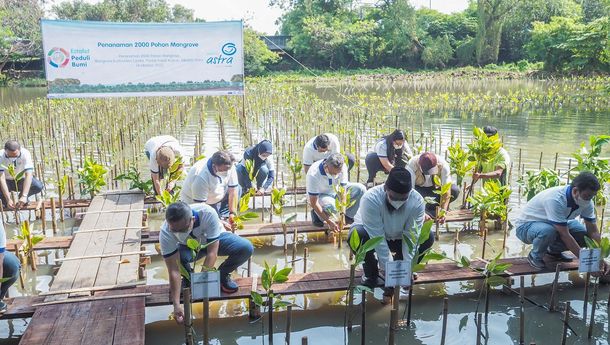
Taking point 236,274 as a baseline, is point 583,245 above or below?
above

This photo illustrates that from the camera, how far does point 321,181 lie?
5.91 m

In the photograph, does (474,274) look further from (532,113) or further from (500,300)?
(532,113)

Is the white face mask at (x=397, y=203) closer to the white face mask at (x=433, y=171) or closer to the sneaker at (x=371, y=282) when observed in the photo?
the sneaker at (x=371, y=282)

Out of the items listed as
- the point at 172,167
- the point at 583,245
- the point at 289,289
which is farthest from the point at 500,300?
the point at 172,167

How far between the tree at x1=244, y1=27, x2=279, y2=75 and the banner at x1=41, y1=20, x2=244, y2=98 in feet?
96.6

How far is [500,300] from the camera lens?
15.5ft

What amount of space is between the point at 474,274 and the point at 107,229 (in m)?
3.69

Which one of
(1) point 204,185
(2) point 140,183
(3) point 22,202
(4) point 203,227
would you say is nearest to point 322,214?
(1) point 204,185

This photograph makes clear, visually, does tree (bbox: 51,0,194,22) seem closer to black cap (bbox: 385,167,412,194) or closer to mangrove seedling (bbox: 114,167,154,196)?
mangrove seedling (bbox: 114,167,154,196)

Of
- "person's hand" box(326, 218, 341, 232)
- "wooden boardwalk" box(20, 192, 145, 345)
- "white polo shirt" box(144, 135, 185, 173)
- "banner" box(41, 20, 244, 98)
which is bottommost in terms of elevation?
"wooden boardwalk" box(20, 192, 145, 345)

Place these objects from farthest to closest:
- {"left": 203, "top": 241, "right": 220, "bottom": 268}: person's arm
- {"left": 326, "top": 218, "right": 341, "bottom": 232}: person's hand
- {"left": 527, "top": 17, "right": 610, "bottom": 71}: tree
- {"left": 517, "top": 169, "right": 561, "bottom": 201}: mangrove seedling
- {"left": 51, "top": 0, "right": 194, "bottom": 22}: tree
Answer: {"left": 51, "top": 0, "right": 194, "bottom": 22}: tree, {"left": 527, "top": 17, "right": 610, "bottom": 71}: tree, {"left": 517, "top": 169, "right": 561, "bottom": 201}: mangrove seedling, {"left": 326, "top": 218, "right": 341, "bottom": 232}: person's hand, {"left": 203, "top": 241, "right": 220, "bottom": 268}: person's arm

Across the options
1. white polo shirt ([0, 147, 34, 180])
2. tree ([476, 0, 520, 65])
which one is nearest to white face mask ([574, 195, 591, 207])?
white polo shirt ([0, 147, 34, 180])

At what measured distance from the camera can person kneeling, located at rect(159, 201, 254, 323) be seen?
378 centimetres

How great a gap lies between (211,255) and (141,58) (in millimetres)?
3977
